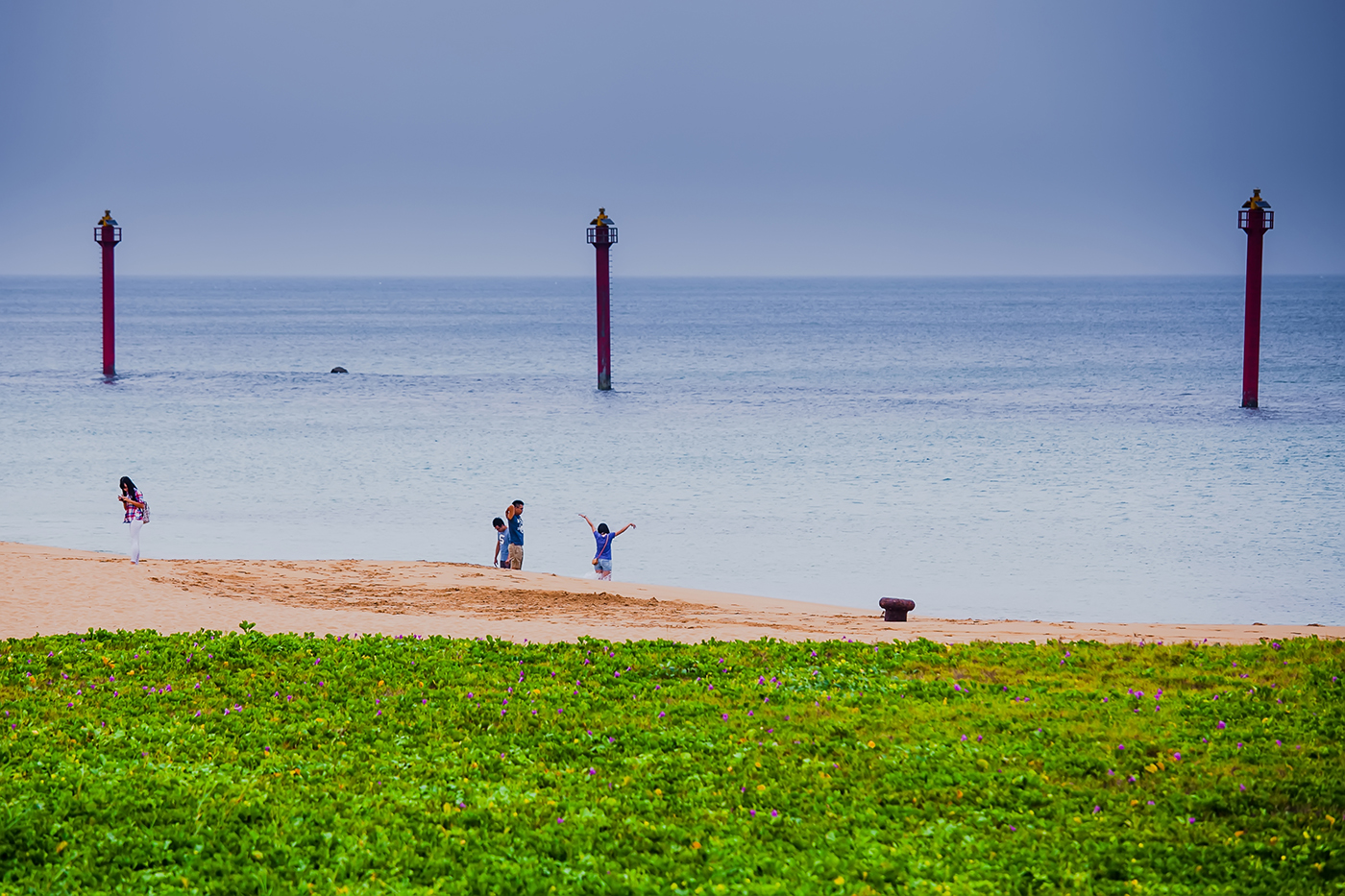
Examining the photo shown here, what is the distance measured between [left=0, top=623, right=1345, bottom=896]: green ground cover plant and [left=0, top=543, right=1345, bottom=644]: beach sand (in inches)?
88.6

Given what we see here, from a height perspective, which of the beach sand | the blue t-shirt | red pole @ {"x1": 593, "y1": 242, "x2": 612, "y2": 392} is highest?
red pole @ {"x1": 593, "y1": 242, "x2": 612, "y2": 392}

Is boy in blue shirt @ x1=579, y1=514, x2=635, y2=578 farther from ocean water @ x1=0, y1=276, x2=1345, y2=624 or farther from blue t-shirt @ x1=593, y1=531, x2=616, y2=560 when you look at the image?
ocean water @ x1=0, y1=276, x2=1345, y2=624

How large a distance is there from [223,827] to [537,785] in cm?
213

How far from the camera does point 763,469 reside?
3772 cm

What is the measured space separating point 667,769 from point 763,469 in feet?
93.3

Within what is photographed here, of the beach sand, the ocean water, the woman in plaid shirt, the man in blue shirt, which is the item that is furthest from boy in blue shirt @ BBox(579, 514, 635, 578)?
the woman in plaid shirt

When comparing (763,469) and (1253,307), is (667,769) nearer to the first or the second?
(763,469)

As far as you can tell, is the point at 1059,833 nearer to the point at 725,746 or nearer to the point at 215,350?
the point at 725,746

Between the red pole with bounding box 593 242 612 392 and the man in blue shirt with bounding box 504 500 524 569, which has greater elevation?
the red pole with bounding box 593 242 612 392

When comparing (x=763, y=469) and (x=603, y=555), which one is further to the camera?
(x=763, y=469)

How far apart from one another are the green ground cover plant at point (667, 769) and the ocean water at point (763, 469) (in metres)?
9.81

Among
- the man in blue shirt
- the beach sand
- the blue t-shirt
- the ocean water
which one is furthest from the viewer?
the ocean water

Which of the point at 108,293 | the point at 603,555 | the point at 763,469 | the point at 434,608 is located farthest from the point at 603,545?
the point at 108,293

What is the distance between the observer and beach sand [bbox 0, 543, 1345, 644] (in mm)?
15477
